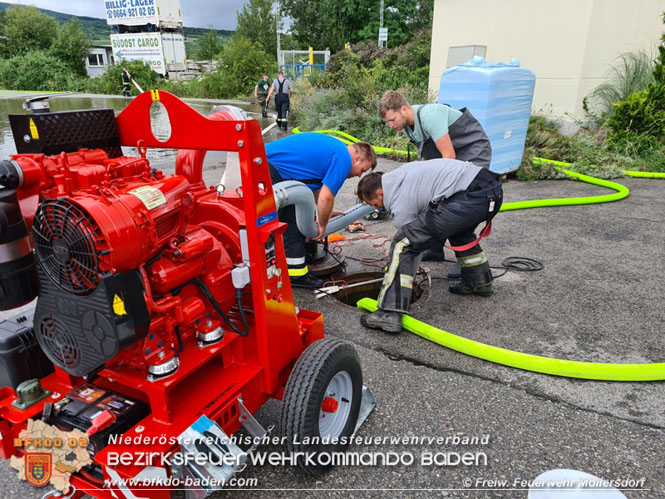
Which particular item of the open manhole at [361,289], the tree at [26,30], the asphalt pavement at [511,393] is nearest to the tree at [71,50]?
the tree at [26,30]

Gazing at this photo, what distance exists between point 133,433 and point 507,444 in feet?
6.48

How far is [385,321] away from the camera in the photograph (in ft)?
12.2

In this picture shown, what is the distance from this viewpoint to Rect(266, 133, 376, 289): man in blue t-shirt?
405cm

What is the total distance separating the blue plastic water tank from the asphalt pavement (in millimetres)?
3019

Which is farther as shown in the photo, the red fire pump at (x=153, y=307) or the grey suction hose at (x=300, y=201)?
the grey suction hose at (x=300, y=201)

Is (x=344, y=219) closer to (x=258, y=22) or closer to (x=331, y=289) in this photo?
(x=331, y=289)

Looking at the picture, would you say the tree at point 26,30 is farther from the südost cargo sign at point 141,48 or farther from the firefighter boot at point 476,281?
the firefighter boot at point 476,281

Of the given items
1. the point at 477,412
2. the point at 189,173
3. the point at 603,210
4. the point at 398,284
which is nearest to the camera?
the point at 189,173

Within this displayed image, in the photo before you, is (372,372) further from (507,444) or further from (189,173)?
(189,173)

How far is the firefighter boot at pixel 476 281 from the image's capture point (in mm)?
4250

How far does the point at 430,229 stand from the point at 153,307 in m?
2.46

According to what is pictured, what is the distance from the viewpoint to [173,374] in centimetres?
197

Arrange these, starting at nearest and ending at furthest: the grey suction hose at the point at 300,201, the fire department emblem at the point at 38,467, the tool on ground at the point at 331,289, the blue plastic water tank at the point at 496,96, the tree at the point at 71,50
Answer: the fire department emblem at the point at 38,467 < the grey suction hose at the point at 300,201 < the tool on ground at the point at 331,289 < the blue plastic water tank at the point at 496,96 < the tree at the point at 71,50

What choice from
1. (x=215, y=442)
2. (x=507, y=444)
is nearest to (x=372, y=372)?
(x=507, y=444)
